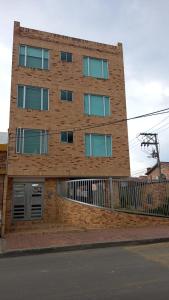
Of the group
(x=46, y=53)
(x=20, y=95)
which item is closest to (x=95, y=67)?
(x=46, y=53)

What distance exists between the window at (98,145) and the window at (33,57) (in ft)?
20.9

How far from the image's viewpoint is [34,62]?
22.0 meters

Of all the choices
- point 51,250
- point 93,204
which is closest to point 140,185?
point 93,204

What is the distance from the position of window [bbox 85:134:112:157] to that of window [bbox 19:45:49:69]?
638 cm

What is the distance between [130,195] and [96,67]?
38.7 feet

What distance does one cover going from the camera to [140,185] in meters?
16.5

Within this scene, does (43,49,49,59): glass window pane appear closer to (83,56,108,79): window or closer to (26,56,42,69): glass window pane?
(26,56,42,69): glass window pane

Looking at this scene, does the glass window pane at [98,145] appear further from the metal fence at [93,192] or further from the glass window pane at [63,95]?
the metal fence at [93,192]

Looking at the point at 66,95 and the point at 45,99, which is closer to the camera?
the point at 45,99

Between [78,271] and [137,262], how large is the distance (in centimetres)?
186

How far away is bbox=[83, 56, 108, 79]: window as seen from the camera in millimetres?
23406

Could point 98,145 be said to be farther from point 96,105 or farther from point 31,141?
point 31,141

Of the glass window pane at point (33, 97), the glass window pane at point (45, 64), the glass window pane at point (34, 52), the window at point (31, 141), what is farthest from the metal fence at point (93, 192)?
the glass window pane at point (34, 52)

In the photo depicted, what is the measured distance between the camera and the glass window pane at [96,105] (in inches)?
893
